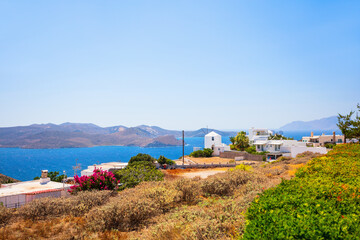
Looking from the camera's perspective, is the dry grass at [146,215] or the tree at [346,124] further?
the tree at [346,124]

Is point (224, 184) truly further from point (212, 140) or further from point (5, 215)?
point (212, 140)

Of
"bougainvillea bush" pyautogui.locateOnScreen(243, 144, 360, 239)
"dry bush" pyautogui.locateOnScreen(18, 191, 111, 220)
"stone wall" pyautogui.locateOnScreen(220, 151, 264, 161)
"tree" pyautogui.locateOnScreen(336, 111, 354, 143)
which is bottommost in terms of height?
"stone wall" pyautogui.locateOnScreen(220, 151, 264, 161)

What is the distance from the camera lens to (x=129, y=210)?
944 centimetres

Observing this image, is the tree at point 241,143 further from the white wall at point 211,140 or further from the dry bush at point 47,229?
the dry bush at point 47,229

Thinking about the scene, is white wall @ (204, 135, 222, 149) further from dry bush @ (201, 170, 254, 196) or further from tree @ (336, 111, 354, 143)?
dry bush @ (201, 170, 254, 196)

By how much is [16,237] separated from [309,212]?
9.79m

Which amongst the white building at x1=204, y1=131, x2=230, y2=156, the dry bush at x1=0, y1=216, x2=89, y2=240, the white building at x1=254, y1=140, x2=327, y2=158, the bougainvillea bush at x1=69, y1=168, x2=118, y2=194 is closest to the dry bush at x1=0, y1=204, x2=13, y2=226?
the dry bush at x1=0, y1=216, x2=89, y2=240

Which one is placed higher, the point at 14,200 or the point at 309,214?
the point at 309,214

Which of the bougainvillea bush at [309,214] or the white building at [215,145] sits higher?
the bougainvillea bush at [309,214]

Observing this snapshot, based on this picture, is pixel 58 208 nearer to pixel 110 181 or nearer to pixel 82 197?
pixel 82 197

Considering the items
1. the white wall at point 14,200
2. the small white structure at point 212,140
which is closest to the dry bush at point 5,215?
the white wall at point 14,200

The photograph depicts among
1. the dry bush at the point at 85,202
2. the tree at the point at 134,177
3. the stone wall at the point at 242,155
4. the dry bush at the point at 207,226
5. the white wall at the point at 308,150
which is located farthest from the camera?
the stone wall at the point at 242,155

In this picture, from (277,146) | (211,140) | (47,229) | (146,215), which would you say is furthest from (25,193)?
(211,140)

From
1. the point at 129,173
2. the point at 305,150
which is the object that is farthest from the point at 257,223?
the point at 305,150
